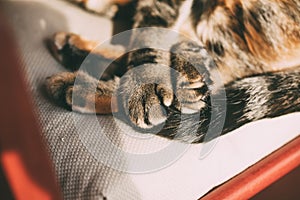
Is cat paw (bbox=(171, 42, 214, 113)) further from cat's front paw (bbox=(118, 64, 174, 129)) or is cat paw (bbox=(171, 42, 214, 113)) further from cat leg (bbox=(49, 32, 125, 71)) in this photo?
cat leg (bbox=(49, 32, 125, 71))

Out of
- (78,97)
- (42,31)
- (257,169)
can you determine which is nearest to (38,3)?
(42,31)

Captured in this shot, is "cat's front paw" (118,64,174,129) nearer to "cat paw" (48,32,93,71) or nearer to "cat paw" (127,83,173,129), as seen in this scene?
"cat paw" (127,83,173,129)

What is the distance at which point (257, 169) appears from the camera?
2.68 ft

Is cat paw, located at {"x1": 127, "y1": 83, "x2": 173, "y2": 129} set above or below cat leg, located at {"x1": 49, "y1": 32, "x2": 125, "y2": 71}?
below

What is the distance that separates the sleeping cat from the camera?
30.2 inches

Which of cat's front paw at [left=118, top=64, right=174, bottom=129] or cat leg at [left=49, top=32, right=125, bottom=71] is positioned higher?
cat leg at [left=49, top=32, right=125, bottom=71]

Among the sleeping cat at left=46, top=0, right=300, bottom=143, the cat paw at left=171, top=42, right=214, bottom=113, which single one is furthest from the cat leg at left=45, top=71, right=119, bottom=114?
the cat paw at left=171, top=42, right=214, bottom=113

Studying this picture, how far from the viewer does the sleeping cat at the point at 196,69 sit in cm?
77

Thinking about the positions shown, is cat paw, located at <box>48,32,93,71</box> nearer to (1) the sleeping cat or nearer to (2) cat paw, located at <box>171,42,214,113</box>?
(1) the sleeping cat

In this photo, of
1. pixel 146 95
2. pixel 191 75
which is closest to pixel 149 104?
pixel 146 95

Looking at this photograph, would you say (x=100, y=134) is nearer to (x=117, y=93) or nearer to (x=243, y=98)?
(x=117, y=93)

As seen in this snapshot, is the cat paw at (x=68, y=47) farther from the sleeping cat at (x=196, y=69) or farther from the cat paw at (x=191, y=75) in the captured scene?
the cat paw at (x=191, y=75)

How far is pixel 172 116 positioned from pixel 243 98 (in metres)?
0.19

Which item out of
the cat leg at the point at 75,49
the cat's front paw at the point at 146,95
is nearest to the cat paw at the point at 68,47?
the cat leg at the point at 75,49
